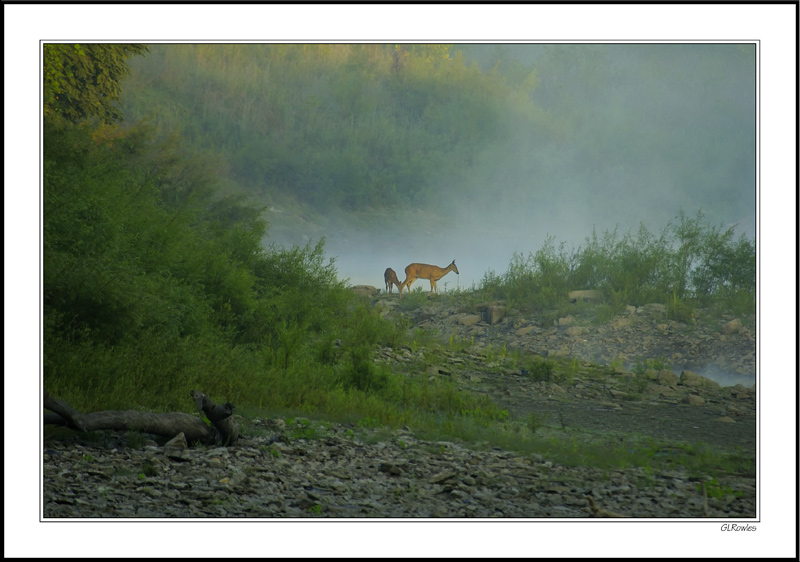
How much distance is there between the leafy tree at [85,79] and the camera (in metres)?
6.15

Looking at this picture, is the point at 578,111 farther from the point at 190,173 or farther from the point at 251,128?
the point at 190,173

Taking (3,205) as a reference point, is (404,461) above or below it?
below

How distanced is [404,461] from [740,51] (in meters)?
4.32

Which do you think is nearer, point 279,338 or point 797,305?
point 797,305

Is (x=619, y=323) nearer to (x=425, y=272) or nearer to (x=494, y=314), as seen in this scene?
(x=494, y=314)

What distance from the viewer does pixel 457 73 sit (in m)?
7.91

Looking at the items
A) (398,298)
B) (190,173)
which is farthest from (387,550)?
(398,298)

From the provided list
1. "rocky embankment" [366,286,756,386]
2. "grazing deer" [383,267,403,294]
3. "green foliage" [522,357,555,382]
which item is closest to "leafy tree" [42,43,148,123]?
"grazing deer" [383,267,403,294]

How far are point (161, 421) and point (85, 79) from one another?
14.2 ft

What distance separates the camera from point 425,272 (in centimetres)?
1037

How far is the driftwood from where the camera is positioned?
445 centimetres

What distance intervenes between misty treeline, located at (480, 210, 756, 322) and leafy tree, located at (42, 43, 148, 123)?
20.3 ft

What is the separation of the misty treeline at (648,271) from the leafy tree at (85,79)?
20.3 feet

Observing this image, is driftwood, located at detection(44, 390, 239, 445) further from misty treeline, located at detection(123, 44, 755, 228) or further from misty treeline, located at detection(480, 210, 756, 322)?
misty treeline, located at detection(480, 210, 756, 322)
